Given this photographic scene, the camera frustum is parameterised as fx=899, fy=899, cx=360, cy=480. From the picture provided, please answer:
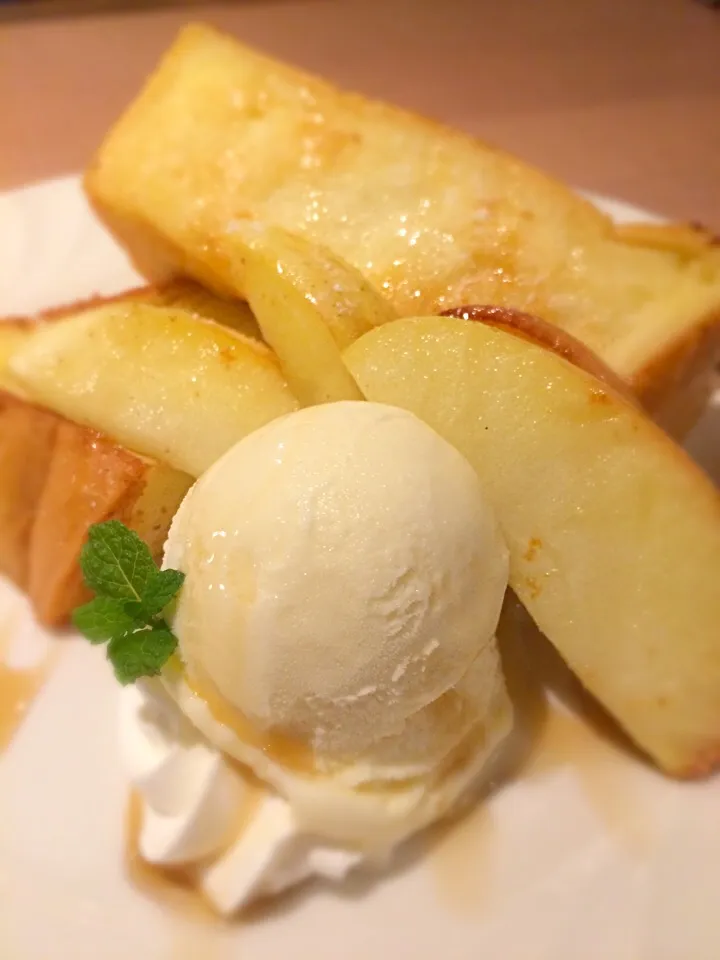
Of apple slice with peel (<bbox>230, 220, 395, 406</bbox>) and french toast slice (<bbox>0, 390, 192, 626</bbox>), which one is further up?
apple slice with peel (<bbox>230, 220, 395, 406</bbox>)

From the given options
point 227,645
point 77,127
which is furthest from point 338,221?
point 77,127

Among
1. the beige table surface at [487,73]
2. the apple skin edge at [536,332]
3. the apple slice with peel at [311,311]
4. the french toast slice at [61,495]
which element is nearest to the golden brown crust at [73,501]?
the french toast slice at [61,495]

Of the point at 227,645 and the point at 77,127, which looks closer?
the point at 227,645

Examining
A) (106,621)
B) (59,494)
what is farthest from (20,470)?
(106,621)

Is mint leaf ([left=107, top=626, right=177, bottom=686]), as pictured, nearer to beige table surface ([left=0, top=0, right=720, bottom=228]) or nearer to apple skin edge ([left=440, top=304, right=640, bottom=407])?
apple skin edge ([left=440, top=304, right=640, bottom=407])

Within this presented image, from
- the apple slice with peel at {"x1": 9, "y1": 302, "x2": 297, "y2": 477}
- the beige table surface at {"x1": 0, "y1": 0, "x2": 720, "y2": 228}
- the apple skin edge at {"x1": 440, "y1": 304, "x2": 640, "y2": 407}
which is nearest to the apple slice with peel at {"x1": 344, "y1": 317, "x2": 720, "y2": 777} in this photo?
the apple skin edge at {"x1": 440, "y1": 304, "x2": 640, "y2": 407}

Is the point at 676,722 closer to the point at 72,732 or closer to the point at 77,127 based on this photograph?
the point at 72,732

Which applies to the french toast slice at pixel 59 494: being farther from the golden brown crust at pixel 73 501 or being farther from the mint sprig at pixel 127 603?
the mint sprig at pixel 127 603

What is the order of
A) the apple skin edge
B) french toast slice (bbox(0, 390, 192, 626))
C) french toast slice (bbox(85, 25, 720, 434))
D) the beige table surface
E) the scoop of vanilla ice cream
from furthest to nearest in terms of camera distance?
the beige table surface → french toast slice (bbox(85, 25, 720, 434)) → french toast slice (bbox(0, 390, 192, 626)) → the apple skin edge → the scoop of vanilla ice cream
